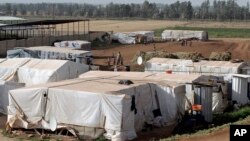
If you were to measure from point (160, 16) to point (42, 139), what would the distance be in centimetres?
15157

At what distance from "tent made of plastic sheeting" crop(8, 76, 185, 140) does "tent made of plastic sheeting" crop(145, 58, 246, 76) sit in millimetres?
6586

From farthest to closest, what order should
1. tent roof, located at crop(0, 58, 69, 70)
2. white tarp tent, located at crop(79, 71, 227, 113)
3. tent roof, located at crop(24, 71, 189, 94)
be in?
tent roof, located at crop(0, 58, 69, 70) < white tarp tent, located at crop(79, 71, 227, 113) < tent roof, located at crop(24, 71, 189, 94)

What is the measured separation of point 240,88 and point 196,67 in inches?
158

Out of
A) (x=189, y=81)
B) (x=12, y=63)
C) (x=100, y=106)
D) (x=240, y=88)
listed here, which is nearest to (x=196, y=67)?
(x=240, y=88)

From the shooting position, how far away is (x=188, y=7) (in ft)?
531

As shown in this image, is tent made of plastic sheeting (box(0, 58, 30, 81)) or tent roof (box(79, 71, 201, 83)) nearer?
tent roof (box(79, 71, 201, 83))

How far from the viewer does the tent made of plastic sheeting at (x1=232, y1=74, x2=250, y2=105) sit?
2628cm

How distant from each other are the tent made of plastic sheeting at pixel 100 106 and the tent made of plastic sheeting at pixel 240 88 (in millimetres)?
4543

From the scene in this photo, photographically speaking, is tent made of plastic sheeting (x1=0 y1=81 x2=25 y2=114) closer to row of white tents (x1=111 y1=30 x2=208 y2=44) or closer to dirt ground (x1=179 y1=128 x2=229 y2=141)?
dirt ground (x1=179 y1=128 x2=229 y2=141)

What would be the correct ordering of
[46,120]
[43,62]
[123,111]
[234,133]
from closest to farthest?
1. [234,133]
2. [123,111]
3. [46,120]
4. [43,62]

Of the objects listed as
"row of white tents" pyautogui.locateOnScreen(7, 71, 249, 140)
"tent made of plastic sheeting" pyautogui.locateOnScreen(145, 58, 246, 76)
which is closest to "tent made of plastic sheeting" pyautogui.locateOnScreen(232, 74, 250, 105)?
"tent made of plastic sheeting" pyautogui.locateOnScreen(145, 58, 246, 76)

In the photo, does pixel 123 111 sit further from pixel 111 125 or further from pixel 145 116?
pixel 145 116

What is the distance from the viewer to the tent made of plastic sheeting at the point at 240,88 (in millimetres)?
26281

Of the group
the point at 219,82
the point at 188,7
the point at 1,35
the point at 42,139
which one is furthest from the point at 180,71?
the point at 188,7
